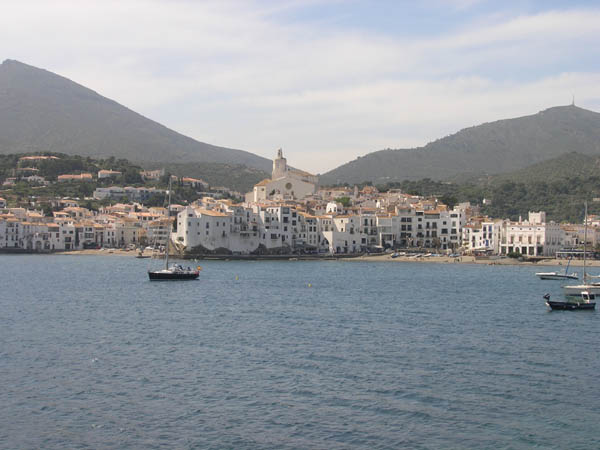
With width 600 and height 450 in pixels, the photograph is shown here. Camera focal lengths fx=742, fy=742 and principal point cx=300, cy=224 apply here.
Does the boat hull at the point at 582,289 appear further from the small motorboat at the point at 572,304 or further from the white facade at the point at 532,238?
the white facade at the point at 532,238

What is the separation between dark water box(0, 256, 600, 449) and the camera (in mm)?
13648

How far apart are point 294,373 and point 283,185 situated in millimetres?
78811

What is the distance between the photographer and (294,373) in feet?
59.5

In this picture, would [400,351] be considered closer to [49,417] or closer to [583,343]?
[583,343]

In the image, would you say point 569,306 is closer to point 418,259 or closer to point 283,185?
point 418,259

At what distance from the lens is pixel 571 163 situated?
455 feet

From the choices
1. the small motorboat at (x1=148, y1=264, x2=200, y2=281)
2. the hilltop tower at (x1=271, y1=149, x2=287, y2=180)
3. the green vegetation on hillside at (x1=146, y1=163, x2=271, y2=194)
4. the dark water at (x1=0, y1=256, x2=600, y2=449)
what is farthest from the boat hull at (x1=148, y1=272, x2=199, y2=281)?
the green vegetation on hillside at (x1=146, y1=163, x2=271, y2=194)

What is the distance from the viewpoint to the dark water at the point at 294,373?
13648 mm

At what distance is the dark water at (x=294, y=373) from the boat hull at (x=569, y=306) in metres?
0.94

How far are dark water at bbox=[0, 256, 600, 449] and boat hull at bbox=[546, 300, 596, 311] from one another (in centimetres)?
94

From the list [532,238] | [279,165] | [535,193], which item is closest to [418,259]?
[532,238]

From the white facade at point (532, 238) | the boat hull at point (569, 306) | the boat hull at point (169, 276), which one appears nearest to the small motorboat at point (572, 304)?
the boat hull at point (569, 306)

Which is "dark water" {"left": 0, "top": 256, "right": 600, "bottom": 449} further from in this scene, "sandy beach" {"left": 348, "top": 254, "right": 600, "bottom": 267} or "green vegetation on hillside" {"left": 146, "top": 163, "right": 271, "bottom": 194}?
"green vegetation on hillside" {"left": 146, "top": 163, "right": 271, "bottom": 194}

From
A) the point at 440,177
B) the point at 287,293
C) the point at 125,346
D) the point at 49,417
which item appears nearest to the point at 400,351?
the point at 125,346
